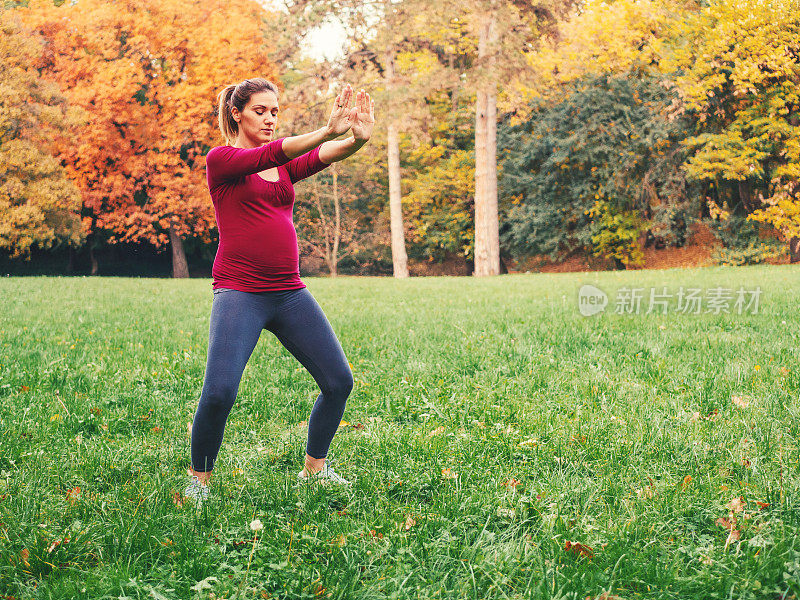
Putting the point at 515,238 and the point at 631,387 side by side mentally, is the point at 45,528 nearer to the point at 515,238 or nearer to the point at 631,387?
the point at 631,387

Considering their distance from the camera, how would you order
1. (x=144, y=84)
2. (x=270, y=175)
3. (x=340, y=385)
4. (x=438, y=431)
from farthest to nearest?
(x=144, y=84) < (x=438, y=431) < (x=340, y=385) < (x=270, y=175)

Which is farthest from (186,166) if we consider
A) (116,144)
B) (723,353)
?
(723,353)

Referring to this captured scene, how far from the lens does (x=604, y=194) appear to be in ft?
87.2

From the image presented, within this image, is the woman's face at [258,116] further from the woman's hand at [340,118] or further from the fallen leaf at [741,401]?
the fallen leaf at [741,401]

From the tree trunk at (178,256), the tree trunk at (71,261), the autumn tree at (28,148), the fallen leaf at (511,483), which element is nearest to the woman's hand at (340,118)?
the fallen leaf at (511,483)

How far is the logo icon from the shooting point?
30.5ft

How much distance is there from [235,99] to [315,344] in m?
1.20

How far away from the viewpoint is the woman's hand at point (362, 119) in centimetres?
273

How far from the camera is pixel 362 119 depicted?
2.76m

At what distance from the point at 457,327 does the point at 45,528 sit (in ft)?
19.0

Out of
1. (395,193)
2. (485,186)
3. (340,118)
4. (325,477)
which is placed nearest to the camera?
(340,118)

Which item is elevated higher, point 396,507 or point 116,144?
point 116,144

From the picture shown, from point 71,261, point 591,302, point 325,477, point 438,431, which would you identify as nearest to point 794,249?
point 591,302

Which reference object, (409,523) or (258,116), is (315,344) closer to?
(409,523)
